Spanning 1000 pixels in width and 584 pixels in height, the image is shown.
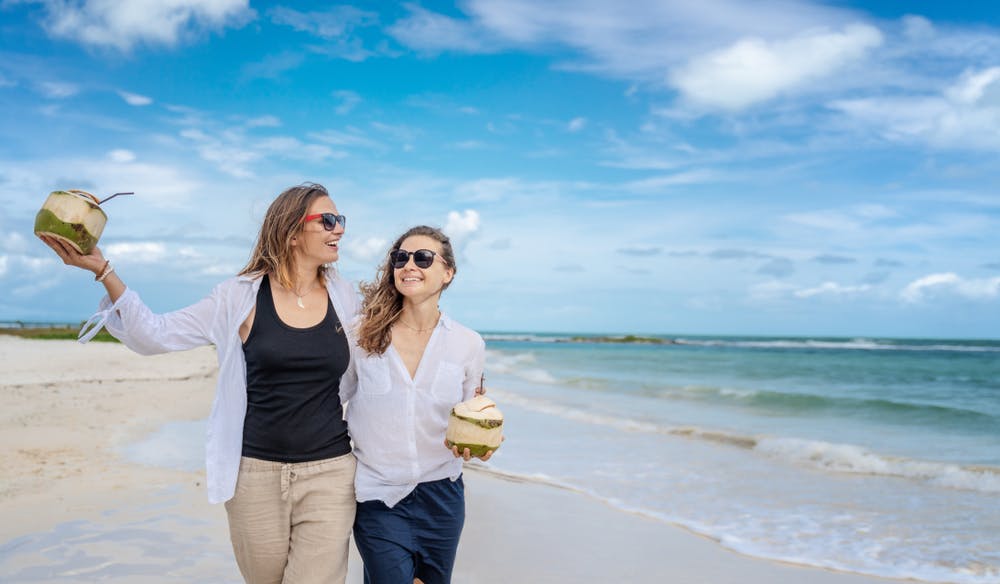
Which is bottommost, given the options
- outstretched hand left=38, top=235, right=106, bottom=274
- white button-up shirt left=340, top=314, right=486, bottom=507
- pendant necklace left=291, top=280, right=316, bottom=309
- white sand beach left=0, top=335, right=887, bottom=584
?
white sand beach left=0, top=335, right=887, bottom=584

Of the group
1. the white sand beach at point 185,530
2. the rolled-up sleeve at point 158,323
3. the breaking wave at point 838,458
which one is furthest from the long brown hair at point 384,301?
the breaking wave at point 838,458

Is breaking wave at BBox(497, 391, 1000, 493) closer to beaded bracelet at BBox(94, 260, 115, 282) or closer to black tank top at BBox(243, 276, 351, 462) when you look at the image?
black tank top at BBox(243, 276, 351, 462)

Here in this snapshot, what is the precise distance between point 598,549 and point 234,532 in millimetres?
3392

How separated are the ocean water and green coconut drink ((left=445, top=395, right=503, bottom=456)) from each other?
3971 mm

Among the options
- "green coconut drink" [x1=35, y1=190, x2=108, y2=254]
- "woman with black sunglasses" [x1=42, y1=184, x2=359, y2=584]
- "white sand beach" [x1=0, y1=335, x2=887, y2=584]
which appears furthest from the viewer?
"white sand beach" [x1=0, y1=335, x2=887, y2=584]

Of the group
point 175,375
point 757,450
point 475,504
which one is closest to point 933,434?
point 757,450

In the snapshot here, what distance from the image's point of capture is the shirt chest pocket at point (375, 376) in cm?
319

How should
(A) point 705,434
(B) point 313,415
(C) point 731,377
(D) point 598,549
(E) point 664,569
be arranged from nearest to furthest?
(B) point 313,415 → (E) point 664,569 → (D) point 598,549 → (A) point 705,434 → (C) point 731,377

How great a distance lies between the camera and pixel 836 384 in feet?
83.0

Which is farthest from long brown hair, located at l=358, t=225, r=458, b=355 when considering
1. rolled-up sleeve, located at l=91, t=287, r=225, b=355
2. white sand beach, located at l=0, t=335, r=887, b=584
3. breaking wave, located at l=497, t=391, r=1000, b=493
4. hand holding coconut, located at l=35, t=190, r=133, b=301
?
breaking wave, located at l=497, t=391, r=1000, b=493

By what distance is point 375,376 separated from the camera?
3.21 m

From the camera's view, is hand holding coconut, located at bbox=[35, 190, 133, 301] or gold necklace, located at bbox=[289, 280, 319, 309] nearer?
hand holding coconut, located at bbox=[35, 190, 133, 301]

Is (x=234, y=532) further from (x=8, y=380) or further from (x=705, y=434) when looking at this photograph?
(x=8, y=380)

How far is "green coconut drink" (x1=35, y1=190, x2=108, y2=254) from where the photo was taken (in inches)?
110
